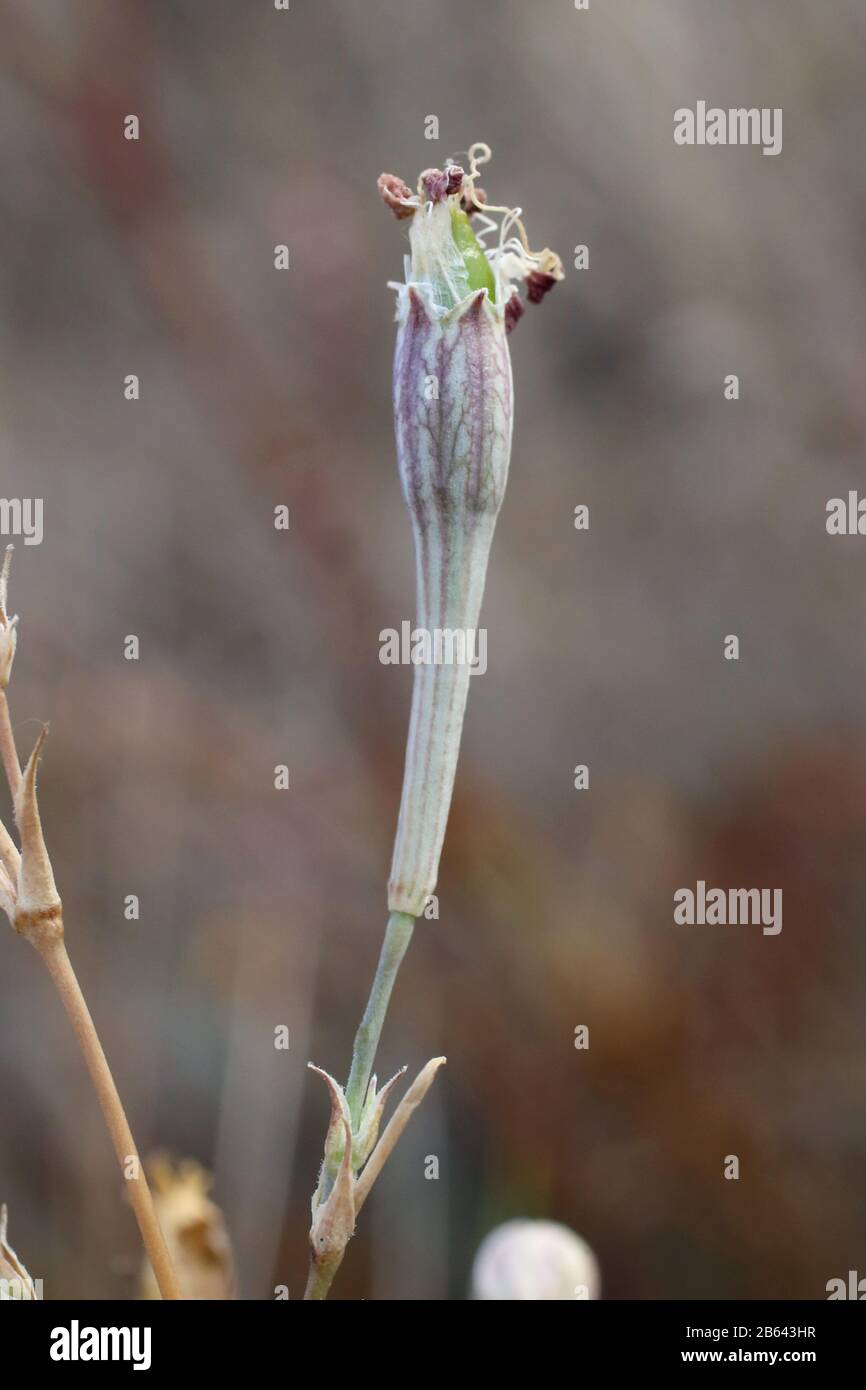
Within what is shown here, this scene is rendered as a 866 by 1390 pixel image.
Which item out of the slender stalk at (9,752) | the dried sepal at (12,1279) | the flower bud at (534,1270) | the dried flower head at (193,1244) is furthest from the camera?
the flower bud at (534,1270)

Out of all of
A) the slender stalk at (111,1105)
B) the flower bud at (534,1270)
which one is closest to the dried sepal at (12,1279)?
the slender stalk at (111,1105)

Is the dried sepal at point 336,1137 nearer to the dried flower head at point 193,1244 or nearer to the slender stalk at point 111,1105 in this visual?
the slender stalk at point 111,1105

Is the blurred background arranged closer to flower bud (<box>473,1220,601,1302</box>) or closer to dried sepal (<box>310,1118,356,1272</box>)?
flower bud (<box>473,1220,601,1302</box>)

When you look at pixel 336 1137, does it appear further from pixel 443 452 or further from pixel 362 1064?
pixel 443 452

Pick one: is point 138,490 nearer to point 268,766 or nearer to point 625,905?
point 268,766

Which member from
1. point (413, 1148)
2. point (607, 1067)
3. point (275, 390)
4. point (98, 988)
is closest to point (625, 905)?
point (607, 1067)

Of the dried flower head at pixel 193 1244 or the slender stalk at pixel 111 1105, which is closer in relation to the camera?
the slender stalk at pixel 111 1105
